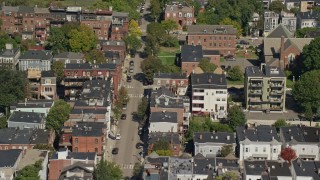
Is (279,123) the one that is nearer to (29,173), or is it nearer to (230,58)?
(29,173)

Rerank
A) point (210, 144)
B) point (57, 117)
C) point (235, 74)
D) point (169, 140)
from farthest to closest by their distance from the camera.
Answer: point (235, 74) → point (57, 117) → point (169, 140) → point (210, 144)

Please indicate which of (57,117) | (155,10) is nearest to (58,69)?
A: (57,117)

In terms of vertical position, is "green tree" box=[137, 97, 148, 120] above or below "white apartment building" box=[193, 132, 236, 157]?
above

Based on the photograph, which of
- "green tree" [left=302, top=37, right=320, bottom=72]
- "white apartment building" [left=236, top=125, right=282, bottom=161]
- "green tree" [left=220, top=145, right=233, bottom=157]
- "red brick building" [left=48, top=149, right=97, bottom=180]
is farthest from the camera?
"green tree" [left=302, top=37, right=320, bottom=72]

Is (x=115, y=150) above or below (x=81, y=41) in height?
below

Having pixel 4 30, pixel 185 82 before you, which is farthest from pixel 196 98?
pixel 4 30

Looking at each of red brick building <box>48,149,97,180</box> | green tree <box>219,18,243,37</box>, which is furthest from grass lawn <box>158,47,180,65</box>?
red brick building <box>48,149,97,180</box>

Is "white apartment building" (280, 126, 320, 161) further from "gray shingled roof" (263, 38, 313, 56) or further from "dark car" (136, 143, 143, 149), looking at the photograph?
"gray shingled roof" (263, 38, 313, 56)

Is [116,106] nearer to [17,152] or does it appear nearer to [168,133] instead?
[168,133]
